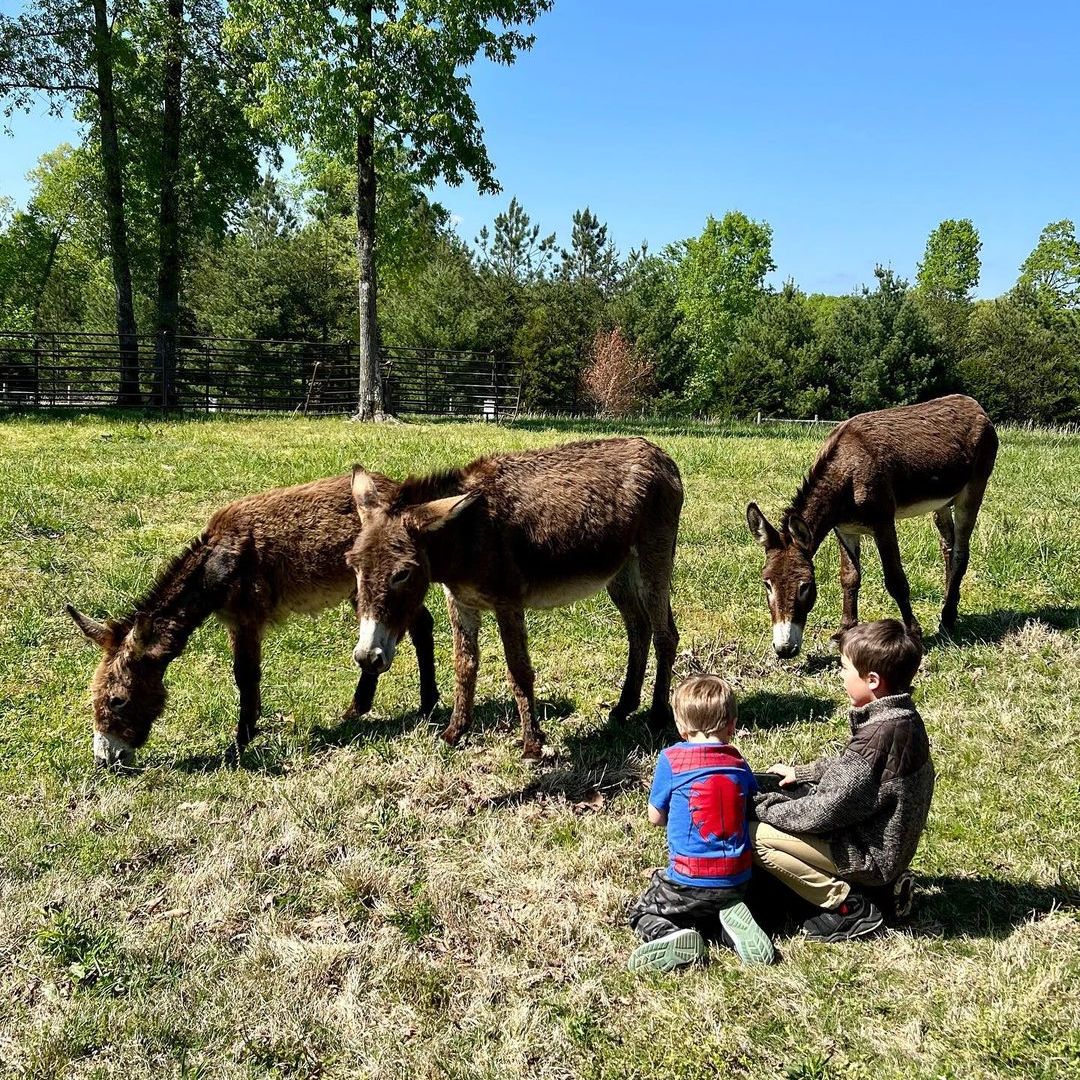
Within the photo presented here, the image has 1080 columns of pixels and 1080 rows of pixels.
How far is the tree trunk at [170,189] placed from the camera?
917 inches

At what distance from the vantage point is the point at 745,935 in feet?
11.2

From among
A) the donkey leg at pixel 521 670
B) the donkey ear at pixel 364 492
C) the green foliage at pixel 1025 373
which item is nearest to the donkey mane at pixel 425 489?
the donkey ear at pixel 364 492

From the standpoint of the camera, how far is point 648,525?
20.0 ft

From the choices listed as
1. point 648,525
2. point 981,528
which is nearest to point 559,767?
point 648,525

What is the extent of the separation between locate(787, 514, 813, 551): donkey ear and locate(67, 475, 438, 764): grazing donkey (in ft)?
9.93

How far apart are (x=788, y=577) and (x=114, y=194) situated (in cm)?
2447

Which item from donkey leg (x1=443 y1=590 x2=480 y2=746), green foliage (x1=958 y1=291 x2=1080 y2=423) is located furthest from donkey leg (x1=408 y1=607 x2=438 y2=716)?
green foliage (x1=958 y1=291 x2=1080 y2=423)

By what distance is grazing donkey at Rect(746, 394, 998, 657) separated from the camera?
21.7ft

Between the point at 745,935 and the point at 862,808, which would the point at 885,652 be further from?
the point at 745,935

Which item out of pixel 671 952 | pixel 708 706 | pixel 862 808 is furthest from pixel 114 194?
pixel 862 808

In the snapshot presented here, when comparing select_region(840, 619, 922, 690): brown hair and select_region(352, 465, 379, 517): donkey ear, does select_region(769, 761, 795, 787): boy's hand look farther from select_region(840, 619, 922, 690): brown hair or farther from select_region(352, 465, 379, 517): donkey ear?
select_region(352, 465, 379, 517): donkey ear

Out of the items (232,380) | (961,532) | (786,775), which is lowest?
(786,775)

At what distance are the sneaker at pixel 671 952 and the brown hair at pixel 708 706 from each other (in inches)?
33.3

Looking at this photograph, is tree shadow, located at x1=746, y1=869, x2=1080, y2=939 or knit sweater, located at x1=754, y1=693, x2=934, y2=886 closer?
knit sweater, located at x1=754, y1=693, x2=934, y2=886
